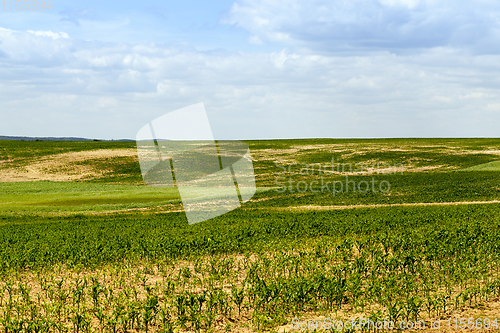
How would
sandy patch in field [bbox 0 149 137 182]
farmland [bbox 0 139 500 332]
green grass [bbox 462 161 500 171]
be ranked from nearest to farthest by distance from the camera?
farmland [bbox 0 139 500 332], green grass [bbox 462 161 500 171], sandy patch in field [bbox 0 149 137 182]

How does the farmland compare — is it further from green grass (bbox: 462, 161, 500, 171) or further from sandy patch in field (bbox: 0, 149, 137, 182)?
sandy patch in field (bbox: 0, 149, 137, 182)

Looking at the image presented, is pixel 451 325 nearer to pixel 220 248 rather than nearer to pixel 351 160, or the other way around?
pixel 220 248

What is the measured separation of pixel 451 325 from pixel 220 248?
31.6 feet

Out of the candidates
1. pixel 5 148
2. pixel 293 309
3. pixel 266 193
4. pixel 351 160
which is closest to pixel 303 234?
pixel 293 309

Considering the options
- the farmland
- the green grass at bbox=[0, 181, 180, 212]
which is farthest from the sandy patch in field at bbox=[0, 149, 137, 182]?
the farmland

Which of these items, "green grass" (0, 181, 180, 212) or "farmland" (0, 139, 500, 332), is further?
"green grass" (0, 181, 180, 212)

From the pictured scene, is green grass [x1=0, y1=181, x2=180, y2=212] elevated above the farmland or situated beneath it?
situated beneath

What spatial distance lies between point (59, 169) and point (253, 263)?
68.9 m

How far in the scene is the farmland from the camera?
8727mm

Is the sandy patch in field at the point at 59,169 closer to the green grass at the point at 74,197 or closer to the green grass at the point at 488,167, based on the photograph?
the green grass at the point at 74,197

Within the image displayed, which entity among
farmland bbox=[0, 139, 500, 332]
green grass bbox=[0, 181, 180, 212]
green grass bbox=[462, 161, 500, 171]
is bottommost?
green grass bbox=[0, 181, 180, 212]

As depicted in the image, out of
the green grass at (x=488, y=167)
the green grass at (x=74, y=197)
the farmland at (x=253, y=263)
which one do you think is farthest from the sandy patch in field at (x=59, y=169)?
the green grass at (x=488, y=167)

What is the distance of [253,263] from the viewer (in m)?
13.1

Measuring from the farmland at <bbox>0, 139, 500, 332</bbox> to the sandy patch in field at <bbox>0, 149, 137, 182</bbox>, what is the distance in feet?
65.6
